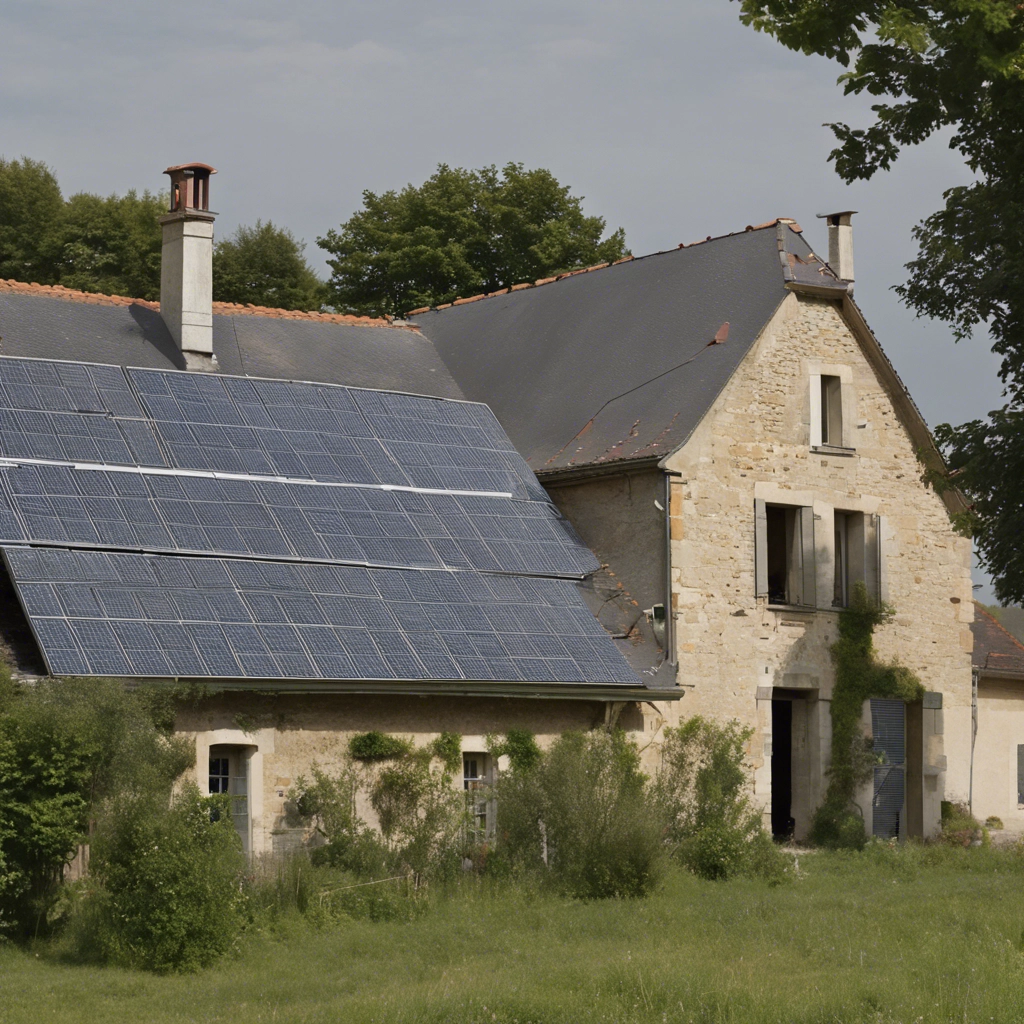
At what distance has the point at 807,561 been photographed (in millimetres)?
23594

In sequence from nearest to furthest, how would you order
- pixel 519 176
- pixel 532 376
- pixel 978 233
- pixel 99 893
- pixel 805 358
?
pixel 99 893 → pixel 978 233 → pixel 805 358 → pixel 532 376 → pixel 519 176

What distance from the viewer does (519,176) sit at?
4009cm

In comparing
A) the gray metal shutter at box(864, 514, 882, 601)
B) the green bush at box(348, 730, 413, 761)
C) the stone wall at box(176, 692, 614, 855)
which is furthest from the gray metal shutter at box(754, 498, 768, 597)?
the green bush at box(348, 730, 413, 761)

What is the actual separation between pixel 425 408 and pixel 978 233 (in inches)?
317

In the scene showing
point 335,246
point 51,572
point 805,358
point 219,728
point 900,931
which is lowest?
point 900,931

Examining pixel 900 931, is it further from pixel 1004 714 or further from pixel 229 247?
pixel 229 247

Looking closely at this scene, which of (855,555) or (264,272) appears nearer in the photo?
(855,555)

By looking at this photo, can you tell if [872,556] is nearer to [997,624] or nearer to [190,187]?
[997,624]

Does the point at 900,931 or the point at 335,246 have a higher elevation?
the point at 335,246

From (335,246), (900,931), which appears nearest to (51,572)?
(900,931)

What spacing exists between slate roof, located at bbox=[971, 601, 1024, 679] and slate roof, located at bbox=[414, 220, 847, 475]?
6.36 metres

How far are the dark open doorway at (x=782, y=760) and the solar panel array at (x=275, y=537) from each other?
384cm

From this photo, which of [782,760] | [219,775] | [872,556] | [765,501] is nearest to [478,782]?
[219,775]

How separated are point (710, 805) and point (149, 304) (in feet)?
37.0
